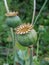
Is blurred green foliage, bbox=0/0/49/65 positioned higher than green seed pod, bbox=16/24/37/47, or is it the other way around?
green seed pod, bbox=16/24/37/47

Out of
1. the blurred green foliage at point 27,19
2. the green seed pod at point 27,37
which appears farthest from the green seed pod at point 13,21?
the blurred green foliage at point 27,19

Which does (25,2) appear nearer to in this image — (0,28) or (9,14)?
(0,28)

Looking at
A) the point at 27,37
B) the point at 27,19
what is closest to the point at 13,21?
the point at 27,37

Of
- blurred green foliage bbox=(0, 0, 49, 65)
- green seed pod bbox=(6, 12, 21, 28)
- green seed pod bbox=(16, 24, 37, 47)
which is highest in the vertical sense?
green seed pod bbox=(16, 24, 37, 47)

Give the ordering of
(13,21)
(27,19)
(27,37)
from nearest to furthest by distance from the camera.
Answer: (27,37) → (13,21) → (27,19)

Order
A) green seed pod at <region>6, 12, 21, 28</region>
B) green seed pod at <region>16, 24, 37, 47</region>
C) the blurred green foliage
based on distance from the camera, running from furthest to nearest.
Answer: the blurred green foliage < green seed pod at <region>6, 12, 21, 28</region> < green seed pod at <region>16, 24, 37, 47</region>

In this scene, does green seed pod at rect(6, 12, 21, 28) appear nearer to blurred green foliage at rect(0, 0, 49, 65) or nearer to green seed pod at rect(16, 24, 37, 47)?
green seed pod at rect(16, 24, 37, 47)

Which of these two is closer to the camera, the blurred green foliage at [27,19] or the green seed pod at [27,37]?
the green seed pod at [27,37]

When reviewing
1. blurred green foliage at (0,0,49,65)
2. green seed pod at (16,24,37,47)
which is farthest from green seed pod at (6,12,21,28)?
blurred green foliage at (0,0,49,65)

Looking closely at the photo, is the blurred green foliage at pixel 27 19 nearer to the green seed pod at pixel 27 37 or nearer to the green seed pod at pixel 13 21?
the green seed pod at pixel 13 21

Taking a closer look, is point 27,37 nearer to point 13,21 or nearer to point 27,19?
point 13,21

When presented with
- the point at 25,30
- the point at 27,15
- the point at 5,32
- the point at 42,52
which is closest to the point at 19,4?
the point at 27,15

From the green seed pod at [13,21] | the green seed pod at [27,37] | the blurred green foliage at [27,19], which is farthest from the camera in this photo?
the blurred green foliage at [27,19]

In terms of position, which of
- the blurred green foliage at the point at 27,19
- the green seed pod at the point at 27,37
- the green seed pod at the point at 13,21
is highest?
the green seed pod at the point at 27,37
